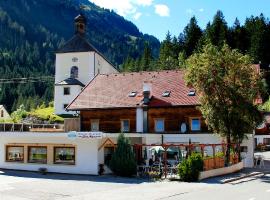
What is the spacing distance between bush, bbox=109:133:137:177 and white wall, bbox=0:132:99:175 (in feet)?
5.59

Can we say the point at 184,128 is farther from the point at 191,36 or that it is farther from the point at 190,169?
the point at 191,36

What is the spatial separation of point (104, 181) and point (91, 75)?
4537 cm

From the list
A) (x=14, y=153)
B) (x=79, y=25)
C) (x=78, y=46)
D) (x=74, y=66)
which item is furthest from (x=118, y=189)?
(x=79, y=25)

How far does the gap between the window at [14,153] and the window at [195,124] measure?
14566 mm

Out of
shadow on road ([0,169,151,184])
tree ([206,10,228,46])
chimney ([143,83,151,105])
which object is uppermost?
tree ([206,10,228,46])

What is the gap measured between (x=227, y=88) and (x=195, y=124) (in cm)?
715

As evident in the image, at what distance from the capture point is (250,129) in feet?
120

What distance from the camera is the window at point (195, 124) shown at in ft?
135

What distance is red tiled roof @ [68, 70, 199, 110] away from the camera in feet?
140

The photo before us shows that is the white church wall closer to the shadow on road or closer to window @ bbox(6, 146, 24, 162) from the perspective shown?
window @ bbox(6, 146, 24, 162)

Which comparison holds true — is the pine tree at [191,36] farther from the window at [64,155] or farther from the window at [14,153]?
the window at [64,155]

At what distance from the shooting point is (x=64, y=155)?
115 feet

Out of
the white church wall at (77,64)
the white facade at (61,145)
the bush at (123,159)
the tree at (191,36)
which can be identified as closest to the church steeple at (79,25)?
the white church wall at (77,64)

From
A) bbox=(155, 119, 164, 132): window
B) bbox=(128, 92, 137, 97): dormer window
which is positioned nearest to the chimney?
bbox=(128, 92, 137, 97): dormer window
